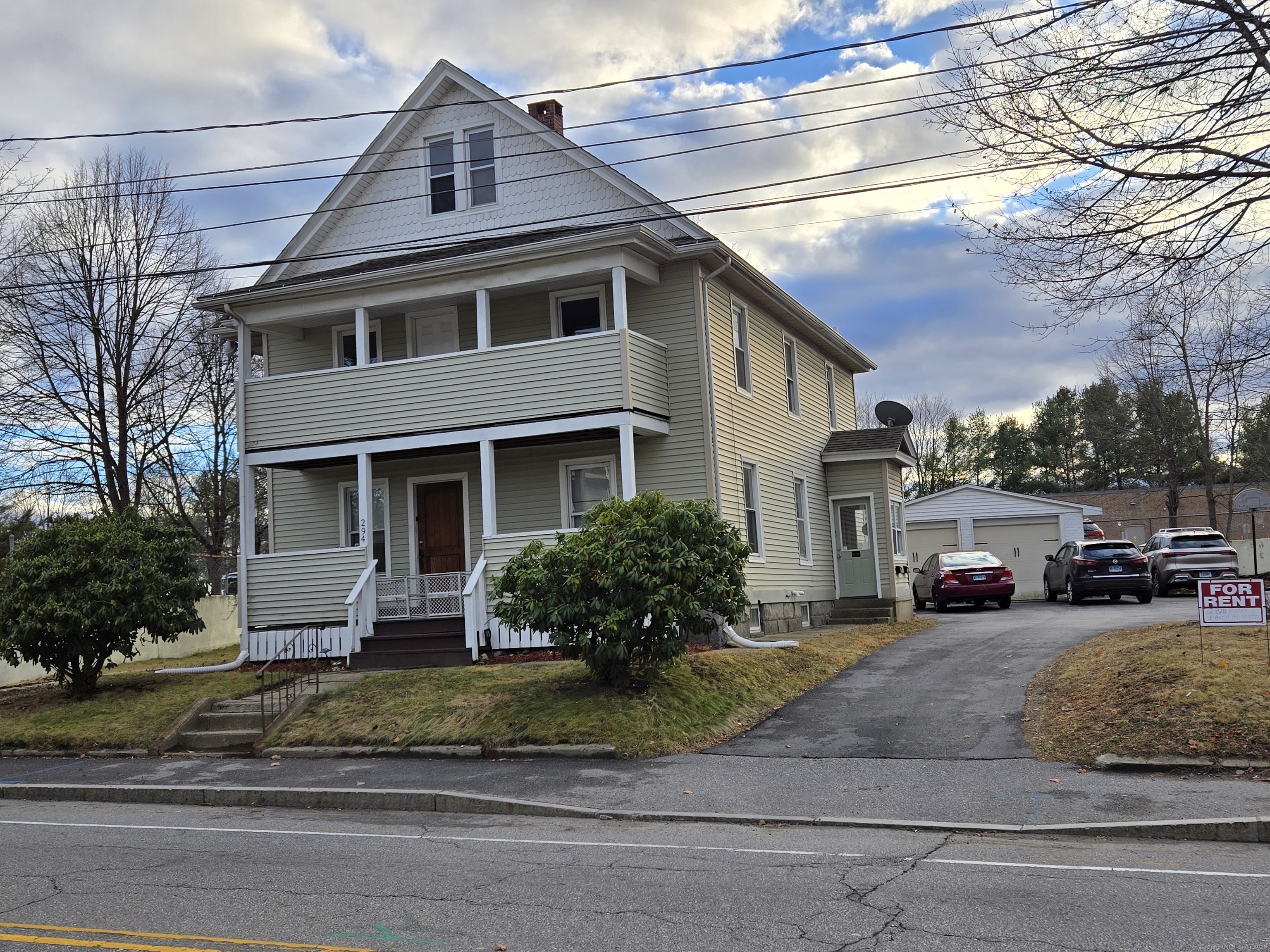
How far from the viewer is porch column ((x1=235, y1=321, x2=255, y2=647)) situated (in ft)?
63.0

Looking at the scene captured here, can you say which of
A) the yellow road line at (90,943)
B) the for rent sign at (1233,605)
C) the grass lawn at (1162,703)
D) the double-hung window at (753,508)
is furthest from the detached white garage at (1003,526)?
the yellow road line at (90,943)

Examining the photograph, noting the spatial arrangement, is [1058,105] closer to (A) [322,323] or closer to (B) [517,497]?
(B) [517,497]

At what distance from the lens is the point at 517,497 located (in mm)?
19891

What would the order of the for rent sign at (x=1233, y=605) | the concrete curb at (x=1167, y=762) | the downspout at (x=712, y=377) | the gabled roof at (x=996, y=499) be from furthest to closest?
the gabled roof at (x=996, y=499) < the downspout at (x=712, y=377) < the for rent sign at (x=1233, y=605) < the concrete curb at (x=1167, y=762)

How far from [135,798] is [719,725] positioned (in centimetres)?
643

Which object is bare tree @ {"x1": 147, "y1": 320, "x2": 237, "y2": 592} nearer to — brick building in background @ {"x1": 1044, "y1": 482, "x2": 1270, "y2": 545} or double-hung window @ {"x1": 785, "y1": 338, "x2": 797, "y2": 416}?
double-hung window @ {"x1": 785, "y1": 338, "x2": 797, "y2": 416}

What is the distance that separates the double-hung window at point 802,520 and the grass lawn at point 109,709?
1118cm

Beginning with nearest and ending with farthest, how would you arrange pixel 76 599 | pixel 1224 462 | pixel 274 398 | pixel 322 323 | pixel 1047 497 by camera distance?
pixel 76 599
pixel 274 398
pixel 322 323
pixel 1047 497
pixel 1224 462

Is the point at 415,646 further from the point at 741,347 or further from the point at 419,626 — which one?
the point at 741,347

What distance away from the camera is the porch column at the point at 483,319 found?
1822 centimetres

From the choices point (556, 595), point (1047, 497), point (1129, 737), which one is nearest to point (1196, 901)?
point (1129, 737)

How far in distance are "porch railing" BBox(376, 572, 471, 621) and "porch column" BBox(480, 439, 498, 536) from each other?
1071 millimetres

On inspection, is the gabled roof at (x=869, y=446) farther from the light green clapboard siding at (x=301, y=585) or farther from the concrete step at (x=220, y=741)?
the concrete step at (x=220, y=741)

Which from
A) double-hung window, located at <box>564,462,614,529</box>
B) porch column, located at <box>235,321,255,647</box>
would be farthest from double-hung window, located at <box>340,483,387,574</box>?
double-hung window, located at <box>564,462,614,529</box>
